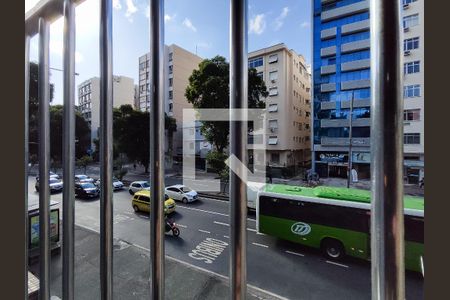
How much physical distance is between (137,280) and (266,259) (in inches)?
78.1

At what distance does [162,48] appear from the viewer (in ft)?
1.60

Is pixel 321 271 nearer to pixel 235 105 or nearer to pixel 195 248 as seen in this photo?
pixel 195 248

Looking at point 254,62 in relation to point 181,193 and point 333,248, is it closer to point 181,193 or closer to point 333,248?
point 333,248

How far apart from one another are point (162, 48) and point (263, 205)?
4.20 meters

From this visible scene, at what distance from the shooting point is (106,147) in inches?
21.5

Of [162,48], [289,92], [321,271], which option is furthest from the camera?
[289,92]

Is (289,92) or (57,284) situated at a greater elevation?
(289,92)

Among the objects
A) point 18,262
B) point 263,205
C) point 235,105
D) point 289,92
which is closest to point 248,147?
point 235,105

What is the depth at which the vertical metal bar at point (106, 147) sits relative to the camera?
1.76ft

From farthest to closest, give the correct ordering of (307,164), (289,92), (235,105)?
(289,92) < (307,164) < (235,105)

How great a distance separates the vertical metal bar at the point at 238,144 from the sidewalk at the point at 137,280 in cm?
279

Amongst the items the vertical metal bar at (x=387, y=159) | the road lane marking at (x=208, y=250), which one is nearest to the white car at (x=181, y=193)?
the road lane marking at (x=208, y=250)

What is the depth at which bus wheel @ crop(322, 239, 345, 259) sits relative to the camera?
3.84 m

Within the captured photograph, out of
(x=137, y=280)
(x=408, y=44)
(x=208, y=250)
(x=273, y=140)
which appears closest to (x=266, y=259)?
(x=208, y=250)
